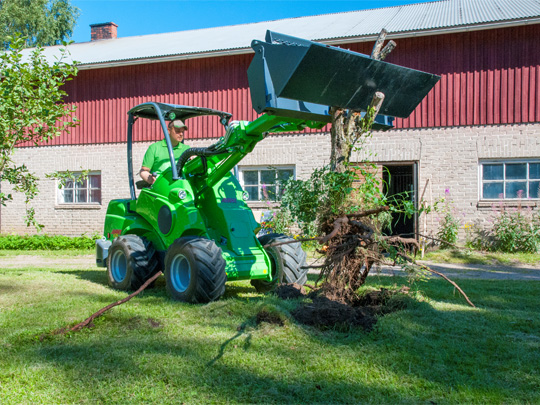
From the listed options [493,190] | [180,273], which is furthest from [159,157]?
[493,190]

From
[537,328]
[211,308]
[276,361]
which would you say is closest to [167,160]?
[211,308]

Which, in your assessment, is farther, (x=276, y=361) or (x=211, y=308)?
(x=211, y=308)

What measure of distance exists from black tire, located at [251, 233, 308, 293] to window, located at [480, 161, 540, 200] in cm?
762

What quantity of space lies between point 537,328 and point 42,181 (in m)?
14.9

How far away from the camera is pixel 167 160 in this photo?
23.0 feet

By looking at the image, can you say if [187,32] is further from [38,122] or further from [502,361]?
[502,361]

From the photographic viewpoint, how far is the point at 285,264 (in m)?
6.19

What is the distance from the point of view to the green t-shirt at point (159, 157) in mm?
7012

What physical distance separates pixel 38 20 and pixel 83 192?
18.4 m

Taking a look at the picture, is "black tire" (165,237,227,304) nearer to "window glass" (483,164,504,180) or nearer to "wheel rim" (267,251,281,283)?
"wheel rim" (267,251,281,283)

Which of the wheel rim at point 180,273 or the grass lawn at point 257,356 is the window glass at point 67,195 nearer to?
the grass lawn at point 257,356

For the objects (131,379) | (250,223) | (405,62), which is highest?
(405,62)

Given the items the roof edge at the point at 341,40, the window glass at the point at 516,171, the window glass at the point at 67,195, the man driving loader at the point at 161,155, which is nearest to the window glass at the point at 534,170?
the window glass at the point at 516,171

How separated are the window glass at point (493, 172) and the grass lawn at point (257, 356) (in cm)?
746
